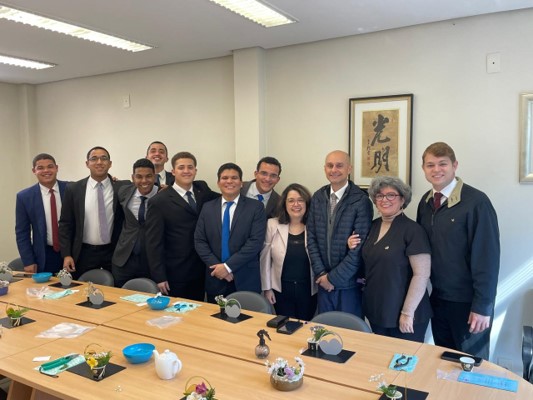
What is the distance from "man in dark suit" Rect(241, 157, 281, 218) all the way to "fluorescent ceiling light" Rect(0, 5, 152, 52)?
1.99m

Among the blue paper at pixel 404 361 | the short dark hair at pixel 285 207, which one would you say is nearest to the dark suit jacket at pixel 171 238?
the short dark hair at pixel 285 207

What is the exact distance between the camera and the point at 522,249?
356 centimetres

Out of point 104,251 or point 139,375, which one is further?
point 104,251

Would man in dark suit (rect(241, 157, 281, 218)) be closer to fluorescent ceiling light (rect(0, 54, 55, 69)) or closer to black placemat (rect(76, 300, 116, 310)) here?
black placemat (rect(76, 300, 116, 310))

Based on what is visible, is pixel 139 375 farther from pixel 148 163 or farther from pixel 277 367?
pixel 148 163

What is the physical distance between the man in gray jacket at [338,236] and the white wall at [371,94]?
1106 mm

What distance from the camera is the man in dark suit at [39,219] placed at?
13.5 feet

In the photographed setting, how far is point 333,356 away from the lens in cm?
206

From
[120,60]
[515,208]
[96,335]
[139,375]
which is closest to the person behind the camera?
[139,375]

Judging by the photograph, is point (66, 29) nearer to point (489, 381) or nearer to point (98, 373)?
point (98, 373)

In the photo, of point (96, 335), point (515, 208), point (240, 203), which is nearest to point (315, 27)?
point (240, 203)

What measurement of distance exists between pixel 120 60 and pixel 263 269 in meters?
3.34

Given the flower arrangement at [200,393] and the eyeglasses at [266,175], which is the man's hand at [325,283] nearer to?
the eyeglasses at [266,175]

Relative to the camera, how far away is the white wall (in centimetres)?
358
